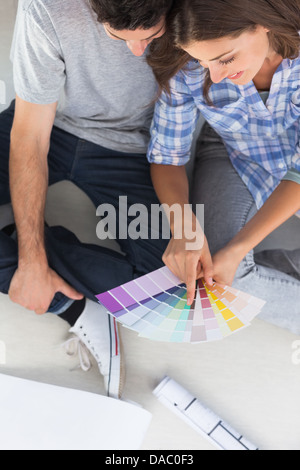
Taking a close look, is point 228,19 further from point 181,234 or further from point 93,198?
point 93,198

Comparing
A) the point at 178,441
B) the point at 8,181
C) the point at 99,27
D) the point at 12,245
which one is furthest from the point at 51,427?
the point at 99,27

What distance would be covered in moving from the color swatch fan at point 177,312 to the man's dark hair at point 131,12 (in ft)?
1.78

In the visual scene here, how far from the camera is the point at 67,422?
48.6 inches

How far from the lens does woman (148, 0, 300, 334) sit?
0.81 m

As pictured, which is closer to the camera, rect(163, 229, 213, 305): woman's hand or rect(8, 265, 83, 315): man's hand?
rect(163, 229, 213, 305): woman's hand

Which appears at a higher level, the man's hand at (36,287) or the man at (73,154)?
the man at (73,154)

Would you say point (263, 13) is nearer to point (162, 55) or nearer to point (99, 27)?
point (162, 55)

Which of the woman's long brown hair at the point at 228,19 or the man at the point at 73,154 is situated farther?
the man at the point at 73,154

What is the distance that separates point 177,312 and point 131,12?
62cm

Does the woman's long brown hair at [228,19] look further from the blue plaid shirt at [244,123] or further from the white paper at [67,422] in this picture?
the white paper at [67,422]

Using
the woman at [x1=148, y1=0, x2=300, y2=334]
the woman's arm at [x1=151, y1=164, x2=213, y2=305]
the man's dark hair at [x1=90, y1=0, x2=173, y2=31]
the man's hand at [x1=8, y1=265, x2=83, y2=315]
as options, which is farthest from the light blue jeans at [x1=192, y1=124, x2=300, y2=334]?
the man's dark hair at [x1=90, y1=0, x2=173, y2=31]

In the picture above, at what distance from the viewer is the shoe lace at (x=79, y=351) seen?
130cm

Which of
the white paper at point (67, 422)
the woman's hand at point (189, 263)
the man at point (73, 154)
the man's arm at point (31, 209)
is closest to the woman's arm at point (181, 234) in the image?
the woman's hand at point (189, 263)

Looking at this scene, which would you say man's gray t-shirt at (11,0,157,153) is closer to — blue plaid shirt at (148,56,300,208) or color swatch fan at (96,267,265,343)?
blue plaid shirt at (148,56,300,208)
